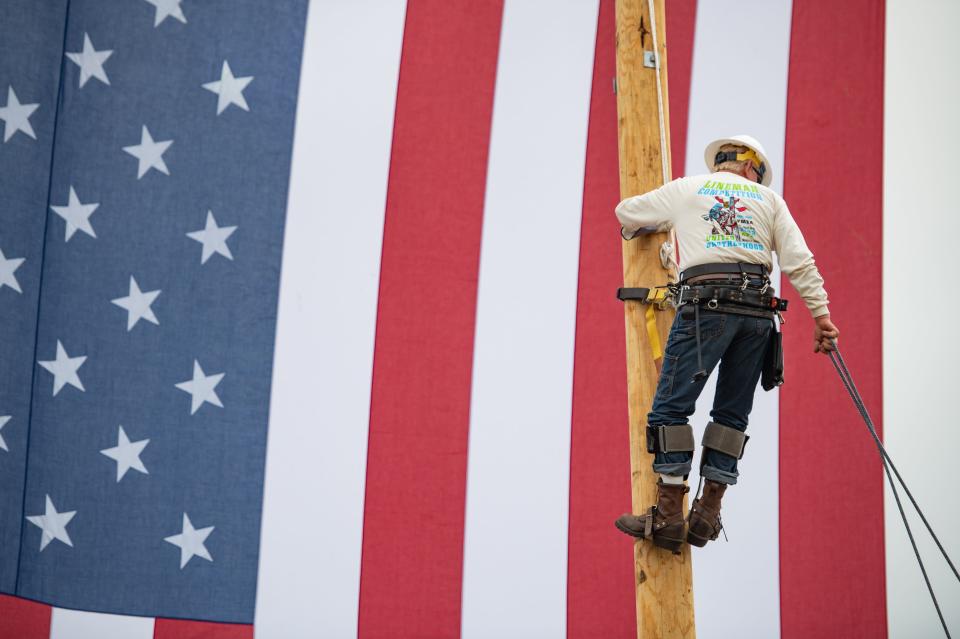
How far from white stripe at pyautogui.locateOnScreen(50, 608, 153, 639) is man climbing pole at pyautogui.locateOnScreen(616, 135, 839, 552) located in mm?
4215

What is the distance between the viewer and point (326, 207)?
259 inches

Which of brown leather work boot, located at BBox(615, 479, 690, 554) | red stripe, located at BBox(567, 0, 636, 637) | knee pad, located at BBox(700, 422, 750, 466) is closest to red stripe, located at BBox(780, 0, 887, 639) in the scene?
red stripe, located at BBox(567, 0, 636, 637)

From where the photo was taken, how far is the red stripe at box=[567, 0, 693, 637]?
20.7 feet

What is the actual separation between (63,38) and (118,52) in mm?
450

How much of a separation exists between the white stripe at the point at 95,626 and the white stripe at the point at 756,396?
12.5 ft

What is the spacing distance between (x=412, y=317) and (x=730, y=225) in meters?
3.20

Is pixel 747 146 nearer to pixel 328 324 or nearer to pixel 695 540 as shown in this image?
pixel 695 540

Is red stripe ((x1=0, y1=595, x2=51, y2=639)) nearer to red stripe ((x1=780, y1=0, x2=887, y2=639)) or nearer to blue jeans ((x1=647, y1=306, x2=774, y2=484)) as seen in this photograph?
blue jeans ((x1=647, y1=306, x2=774, y2=484))

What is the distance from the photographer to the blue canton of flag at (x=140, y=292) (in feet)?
21.0

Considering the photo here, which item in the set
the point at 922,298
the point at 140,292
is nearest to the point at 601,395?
the point at 922,298

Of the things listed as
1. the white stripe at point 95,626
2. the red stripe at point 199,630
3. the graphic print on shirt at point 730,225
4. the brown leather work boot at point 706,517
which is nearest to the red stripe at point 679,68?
the graphic print on shirt at point 730,225

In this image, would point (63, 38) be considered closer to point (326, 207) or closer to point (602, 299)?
point (326, 207)

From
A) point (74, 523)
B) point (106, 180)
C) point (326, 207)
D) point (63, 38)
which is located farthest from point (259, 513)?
point (63, 38)

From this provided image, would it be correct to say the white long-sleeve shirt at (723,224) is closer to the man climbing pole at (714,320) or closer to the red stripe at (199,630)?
the man climbing pole at (714,320)
